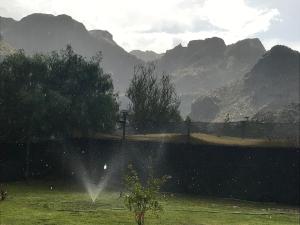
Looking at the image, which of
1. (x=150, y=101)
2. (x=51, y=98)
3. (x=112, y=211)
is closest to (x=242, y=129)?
(x=51, y=98)

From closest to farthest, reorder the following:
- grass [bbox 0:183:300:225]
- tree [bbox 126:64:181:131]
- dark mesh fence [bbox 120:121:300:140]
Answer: grass [bbox 0:183:300:225], dark mesh fence [bbox 120:121:300:140], tree [bbox 126:64:181:131]

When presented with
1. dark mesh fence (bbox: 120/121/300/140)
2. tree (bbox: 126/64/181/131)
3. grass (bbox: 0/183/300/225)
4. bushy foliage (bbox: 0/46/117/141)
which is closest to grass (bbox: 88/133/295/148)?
dark mesh fence (bbox: 120/121/300/140)

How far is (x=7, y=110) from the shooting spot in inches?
1449

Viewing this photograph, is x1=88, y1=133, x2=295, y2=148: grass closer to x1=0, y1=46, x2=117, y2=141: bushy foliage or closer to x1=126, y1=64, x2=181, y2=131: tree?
x1=0, y1=46, x2=117, y2=141: bushy foliage

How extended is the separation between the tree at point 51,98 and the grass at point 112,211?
21.4 ft

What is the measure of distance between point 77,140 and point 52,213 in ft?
57.4

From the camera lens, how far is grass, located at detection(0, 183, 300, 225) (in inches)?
801

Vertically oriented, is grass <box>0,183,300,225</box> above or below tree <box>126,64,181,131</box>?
below

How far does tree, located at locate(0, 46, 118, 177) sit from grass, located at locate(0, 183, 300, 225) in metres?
6.53

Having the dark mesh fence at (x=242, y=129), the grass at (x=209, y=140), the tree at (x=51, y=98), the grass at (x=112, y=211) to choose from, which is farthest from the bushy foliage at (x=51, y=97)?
the grass at (x=112, y=211)

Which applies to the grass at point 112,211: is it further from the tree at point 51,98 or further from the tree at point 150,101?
the tree at point 150,101

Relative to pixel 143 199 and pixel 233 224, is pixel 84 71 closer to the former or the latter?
pixel 233 224

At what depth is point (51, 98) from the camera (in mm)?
36656

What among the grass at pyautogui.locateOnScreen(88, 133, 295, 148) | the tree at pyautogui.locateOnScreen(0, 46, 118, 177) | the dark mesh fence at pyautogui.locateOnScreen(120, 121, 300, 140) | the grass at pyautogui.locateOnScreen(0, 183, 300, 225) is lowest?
the grass at pyautogui.locateOnScreen(0, 183, 300, 225)
